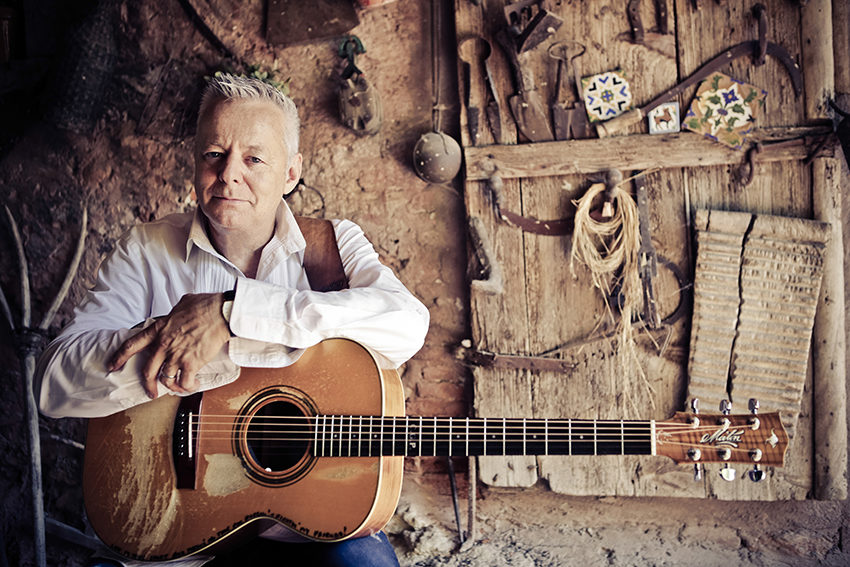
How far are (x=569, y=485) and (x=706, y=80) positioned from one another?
2.09 metres

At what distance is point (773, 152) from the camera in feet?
8.96

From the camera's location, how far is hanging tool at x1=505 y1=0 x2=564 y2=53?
9.14ft

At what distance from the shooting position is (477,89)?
299 centimetres

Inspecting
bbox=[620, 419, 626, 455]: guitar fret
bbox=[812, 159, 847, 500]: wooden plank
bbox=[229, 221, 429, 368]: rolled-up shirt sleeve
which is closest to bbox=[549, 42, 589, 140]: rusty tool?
bbox=[812, 159, 847, 500]: wooden plank

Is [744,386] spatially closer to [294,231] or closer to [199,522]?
[294,231]

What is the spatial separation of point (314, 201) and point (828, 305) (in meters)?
2.59

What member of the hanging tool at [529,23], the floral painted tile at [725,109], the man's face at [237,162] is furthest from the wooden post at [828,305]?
the man's face at [237,162]

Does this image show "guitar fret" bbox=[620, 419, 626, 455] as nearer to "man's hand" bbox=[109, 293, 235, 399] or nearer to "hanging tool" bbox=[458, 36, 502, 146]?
"man's hand" bbox=[109, 293, 235, 399]

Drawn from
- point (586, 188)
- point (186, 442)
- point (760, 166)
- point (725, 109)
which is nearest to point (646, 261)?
point (586, 188)

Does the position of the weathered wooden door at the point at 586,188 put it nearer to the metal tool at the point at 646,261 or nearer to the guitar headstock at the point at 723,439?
the metal tool at the point at 646,261

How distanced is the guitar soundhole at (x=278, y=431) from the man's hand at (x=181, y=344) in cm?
20

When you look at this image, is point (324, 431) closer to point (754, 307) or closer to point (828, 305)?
point (754, 307)

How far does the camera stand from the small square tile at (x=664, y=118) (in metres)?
2.82

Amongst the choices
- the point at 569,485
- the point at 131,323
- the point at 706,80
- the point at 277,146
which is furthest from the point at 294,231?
the point at 706,80
